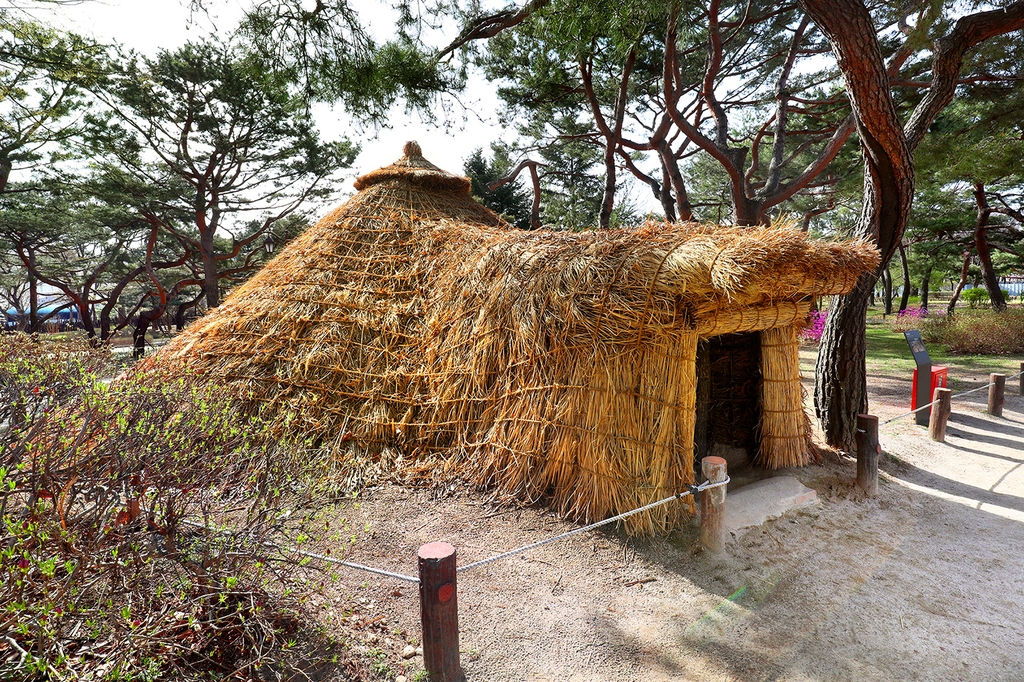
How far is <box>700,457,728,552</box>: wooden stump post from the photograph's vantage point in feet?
11.1

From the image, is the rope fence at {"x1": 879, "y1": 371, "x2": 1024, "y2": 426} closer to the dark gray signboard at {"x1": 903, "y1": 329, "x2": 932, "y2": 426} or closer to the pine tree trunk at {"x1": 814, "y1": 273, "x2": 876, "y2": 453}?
the dark gray signboard at {"x1": 903, "y1": 329, "x2": 932, "y2": 426}

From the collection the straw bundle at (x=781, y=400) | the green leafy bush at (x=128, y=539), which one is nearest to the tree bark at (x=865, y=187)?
the straw bundle at (x=781, y=400)

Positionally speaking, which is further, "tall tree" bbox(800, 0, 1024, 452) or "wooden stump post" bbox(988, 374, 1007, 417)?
"wooden stump post" bbox(988, 374, 1007, 417)

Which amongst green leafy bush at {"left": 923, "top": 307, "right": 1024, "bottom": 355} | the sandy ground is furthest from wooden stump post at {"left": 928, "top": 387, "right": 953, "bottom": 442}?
green leafy bush at {"left": 923, "top": 307, "right": 1024, "bottom": 355}

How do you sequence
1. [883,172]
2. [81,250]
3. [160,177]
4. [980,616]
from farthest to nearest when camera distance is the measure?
[81,250], [160,177], [883,172], [980,616]

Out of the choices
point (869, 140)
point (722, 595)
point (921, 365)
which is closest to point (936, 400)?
point (921, 365)

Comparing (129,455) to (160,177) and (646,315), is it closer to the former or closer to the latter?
(646,315)

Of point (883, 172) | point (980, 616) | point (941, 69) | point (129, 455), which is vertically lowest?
point (980, 616)

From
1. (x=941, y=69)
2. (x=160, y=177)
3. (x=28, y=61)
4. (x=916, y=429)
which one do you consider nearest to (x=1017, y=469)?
(x=916, y=429)

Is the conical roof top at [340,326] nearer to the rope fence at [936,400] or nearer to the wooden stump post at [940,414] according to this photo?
the rope fence at [936,400]

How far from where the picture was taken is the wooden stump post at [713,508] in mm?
3379

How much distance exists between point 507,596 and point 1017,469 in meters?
5.86

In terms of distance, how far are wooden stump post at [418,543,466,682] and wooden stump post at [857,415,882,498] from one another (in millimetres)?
4043

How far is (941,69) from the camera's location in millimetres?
4945
